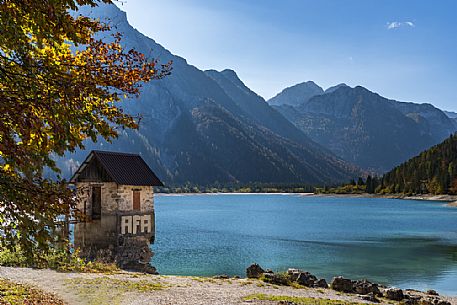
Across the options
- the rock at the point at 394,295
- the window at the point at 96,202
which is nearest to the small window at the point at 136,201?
the window at the point at 96,202

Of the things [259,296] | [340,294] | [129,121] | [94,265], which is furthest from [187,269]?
[129,121]

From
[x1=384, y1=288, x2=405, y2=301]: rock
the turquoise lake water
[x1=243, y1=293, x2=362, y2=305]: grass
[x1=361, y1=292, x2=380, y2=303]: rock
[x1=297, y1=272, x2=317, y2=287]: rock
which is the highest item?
[x1=243, y1=293, x2=362, y2=305]: grass

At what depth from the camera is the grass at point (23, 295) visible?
14.8 m

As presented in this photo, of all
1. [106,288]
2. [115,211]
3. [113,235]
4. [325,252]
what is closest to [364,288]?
[106,288]

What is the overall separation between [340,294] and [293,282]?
8.28 feet

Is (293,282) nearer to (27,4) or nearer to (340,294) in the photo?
(340,294)

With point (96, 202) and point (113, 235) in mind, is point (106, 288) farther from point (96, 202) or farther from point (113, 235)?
point (96, 202)

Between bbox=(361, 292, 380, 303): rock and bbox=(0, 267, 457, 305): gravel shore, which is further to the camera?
bbox=(361, 292, 380, 303): rock

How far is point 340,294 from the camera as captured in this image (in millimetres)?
23766

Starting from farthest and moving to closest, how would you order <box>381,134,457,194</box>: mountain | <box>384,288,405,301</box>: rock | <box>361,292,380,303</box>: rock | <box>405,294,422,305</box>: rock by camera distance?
<box>381,134,457,194</box>: mountain < <box>384,288,405,301</box>: rock < <box>405,294,422,305</box>: rock < <box>361,292,380,303</box>: rock

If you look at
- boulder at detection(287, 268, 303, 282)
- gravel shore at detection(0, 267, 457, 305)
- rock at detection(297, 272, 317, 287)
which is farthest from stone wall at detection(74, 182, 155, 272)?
rock at detection(297, 272, 317, 287)

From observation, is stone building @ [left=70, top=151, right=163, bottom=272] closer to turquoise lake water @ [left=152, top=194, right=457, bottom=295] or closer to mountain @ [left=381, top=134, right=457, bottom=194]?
turquoise lake water @ [left=152, top=194, right=457, bottom=295]

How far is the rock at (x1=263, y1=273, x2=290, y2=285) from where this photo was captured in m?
24.5

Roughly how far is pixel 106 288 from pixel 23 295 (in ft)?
13.5
